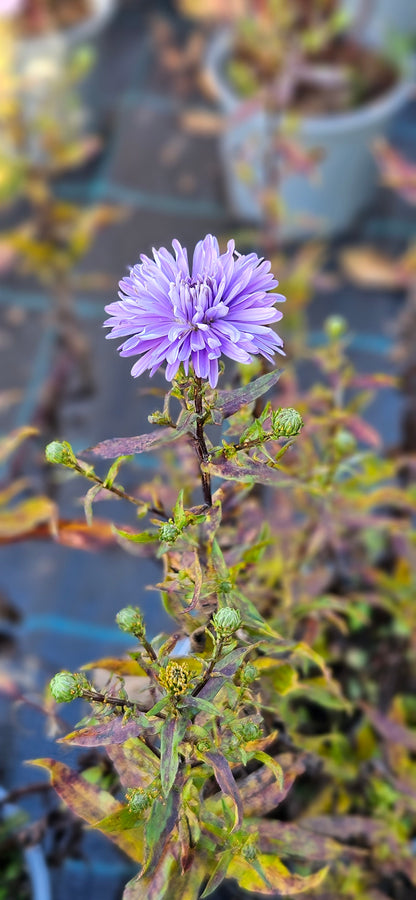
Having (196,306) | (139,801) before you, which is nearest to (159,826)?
(139,801)

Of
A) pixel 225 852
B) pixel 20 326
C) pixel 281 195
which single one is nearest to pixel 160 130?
pixel 281 195

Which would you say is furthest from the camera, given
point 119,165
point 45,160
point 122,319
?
point 119,165

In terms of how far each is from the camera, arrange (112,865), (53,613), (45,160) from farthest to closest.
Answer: (45,160), (53,613), (112,865)

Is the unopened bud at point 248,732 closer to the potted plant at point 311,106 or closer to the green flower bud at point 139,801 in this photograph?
the green flower bud at point 139,801

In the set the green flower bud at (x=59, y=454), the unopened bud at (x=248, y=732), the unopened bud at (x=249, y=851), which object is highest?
the green flower bud at (x=59, y=454)

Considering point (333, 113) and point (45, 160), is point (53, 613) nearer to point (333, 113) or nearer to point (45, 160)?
point (45, 160)

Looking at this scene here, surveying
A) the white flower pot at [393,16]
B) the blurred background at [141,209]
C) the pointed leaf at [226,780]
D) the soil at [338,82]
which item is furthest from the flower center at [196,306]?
the white flower pot at [393,16]

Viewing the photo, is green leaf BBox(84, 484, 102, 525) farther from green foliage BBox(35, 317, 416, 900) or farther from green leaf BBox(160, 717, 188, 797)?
green leaf BBox(160, 717, 188, 797)
